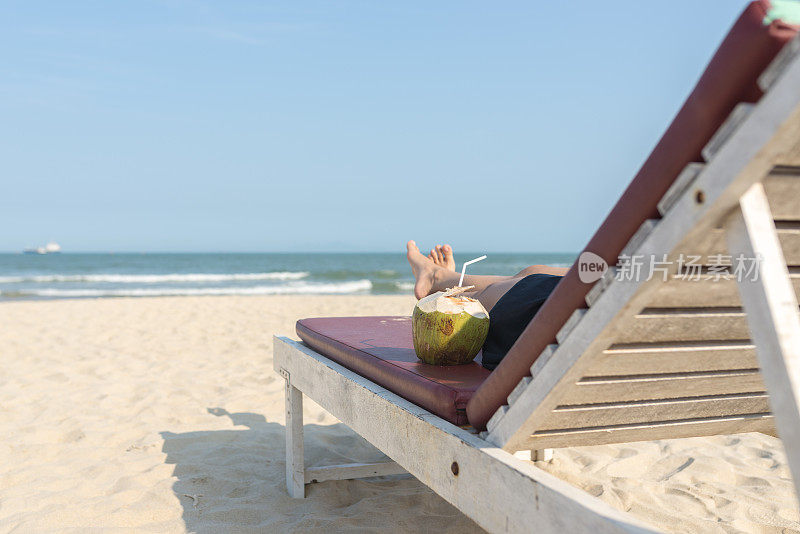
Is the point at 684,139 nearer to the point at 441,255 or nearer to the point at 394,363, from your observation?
the point at 394,363

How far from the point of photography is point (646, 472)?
2400 mm

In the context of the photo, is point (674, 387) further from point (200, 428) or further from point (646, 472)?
point (200, 428)

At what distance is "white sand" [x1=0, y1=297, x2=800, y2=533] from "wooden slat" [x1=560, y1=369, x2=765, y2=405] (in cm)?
84

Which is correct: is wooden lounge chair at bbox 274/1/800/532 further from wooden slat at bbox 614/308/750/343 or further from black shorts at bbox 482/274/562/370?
black shorts at bbox 482/274/562/370

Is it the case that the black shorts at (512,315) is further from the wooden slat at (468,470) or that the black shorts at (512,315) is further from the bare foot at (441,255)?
the bare foot at (441,255)

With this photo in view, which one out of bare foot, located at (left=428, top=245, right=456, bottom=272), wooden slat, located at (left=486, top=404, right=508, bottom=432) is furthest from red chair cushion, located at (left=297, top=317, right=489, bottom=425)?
bare foot, located at (left=428, top=245, right=456, bottom=272)

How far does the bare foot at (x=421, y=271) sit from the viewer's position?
3129 millimetres

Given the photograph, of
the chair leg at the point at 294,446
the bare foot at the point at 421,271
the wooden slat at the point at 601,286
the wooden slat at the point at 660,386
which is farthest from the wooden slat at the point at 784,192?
the bare foot at the point at 421,271

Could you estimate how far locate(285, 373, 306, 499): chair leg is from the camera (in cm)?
226

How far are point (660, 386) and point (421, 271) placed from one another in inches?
84.5

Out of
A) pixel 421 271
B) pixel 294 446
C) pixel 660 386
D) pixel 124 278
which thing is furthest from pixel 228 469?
pixel 124 278

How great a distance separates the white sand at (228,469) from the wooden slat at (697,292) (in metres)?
1.26

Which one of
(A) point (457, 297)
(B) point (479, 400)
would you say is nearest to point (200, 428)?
(A) point (457, 297)

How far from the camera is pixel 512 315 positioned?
166 cm
